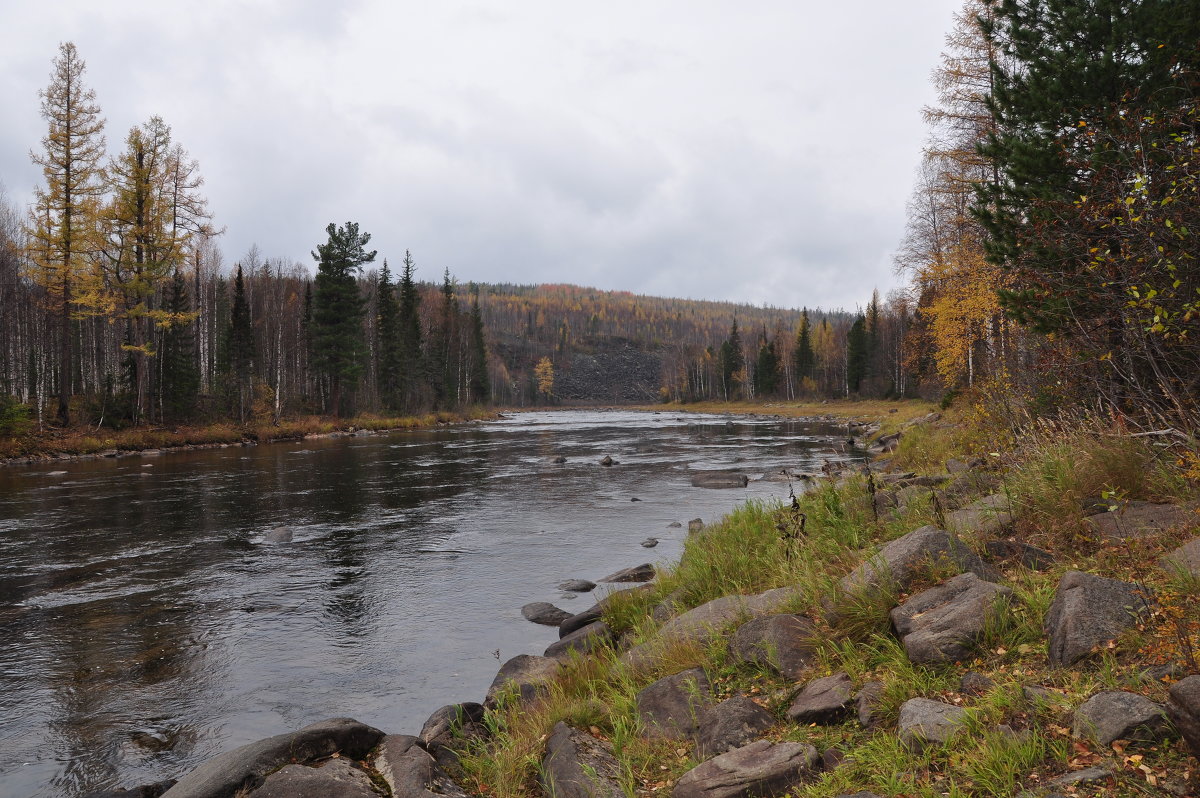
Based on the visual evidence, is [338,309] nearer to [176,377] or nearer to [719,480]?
[176,377]

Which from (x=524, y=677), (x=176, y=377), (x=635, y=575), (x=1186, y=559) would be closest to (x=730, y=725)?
(x=524, y=677)

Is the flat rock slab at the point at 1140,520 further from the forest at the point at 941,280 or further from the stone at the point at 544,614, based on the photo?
the stone at the point at 544,614

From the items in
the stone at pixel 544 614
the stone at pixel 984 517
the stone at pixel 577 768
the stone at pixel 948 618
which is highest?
the stone at pixel 984 517

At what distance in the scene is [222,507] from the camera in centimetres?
1712

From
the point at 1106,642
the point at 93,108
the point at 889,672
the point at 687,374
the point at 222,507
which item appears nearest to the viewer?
the point at 1106,642

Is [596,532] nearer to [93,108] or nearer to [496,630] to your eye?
[496,630]

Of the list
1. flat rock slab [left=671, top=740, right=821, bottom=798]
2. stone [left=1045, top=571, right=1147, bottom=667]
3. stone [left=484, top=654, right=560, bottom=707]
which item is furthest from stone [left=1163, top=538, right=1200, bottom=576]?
stone [left=484, top=654, right=560, bottom=707]

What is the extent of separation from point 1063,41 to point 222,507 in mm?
20279

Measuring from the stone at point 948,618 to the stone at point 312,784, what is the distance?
4115mm

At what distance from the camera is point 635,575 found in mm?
10680

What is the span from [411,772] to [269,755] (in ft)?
3.67

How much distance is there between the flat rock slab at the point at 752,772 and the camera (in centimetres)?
378

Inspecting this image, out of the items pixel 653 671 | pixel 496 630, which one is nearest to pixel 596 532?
pixel 496 630

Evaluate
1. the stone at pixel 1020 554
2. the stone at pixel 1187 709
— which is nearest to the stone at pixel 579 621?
the stone at pixel 1020 554
